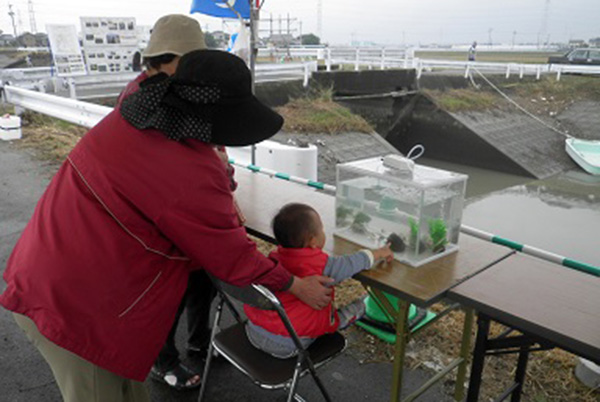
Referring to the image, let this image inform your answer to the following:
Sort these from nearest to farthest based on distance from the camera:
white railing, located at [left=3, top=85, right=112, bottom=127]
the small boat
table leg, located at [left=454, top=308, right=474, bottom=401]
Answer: table leg, located at [left=454, top=308, right=474, bottom=401] < white railing, located at [left=3, top=85, right=112, bottom=127] < the small boat

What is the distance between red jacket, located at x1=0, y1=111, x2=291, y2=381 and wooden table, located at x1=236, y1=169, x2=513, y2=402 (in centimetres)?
64

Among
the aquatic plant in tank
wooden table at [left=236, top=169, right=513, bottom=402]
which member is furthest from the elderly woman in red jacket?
the aquatic plant in tank

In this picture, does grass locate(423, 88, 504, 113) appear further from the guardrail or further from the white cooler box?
the white cooler box

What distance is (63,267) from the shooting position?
1.45 meters

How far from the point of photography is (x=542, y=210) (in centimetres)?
1147

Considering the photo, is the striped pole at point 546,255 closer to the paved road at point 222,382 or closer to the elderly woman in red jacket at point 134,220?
the paved road at point 222,382

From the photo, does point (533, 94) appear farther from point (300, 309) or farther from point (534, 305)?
point (300, 309)

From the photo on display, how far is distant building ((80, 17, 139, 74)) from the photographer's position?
11.2 metres

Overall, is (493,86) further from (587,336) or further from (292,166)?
(587,336)

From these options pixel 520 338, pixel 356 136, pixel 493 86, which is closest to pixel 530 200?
pixel 356 136

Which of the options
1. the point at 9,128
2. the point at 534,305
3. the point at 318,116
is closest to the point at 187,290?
the point at 534,305

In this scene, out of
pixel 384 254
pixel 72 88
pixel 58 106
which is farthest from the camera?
pixel 72 88

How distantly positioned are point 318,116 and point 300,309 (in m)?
10.6

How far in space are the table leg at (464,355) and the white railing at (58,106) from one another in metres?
5.52
